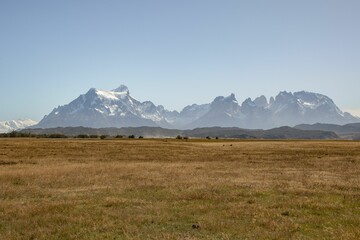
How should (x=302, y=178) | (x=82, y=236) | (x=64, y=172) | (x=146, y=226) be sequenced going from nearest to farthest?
(x=82, y=236), (x=146, y=226), (x=302, y=178), (x=64, y=172)

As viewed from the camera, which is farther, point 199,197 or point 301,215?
point 199,197

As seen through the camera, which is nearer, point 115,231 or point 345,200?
point 115,231

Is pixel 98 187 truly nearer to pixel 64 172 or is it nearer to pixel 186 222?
pixel 64 172

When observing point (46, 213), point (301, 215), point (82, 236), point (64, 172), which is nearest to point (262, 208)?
point (301, 215)

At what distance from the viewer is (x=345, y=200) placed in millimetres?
26203

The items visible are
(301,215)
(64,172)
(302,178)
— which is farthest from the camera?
(64,172)

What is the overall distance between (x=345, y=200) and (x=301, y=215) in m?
6.09

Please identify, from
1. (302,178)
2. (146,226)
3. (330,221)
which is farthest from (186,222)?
(302,178)

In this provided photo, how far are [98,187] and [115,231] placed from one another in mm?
14161

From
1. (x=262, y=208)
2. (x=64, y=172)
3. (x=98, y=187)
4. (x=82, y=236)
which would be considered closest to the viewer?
(x=82, y=236)

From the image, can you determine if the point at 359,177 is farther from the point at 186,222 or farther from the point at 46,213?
the point at 46,213

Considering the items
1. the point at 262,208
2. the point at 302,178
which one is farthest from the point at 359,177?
the point at 262,208

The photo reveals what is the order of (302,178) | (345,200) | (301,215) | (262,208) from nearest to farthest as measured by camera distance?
(301,215)
(262,208)
(345,200)
(302,178)

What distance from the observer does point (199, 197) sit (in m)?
26.9
